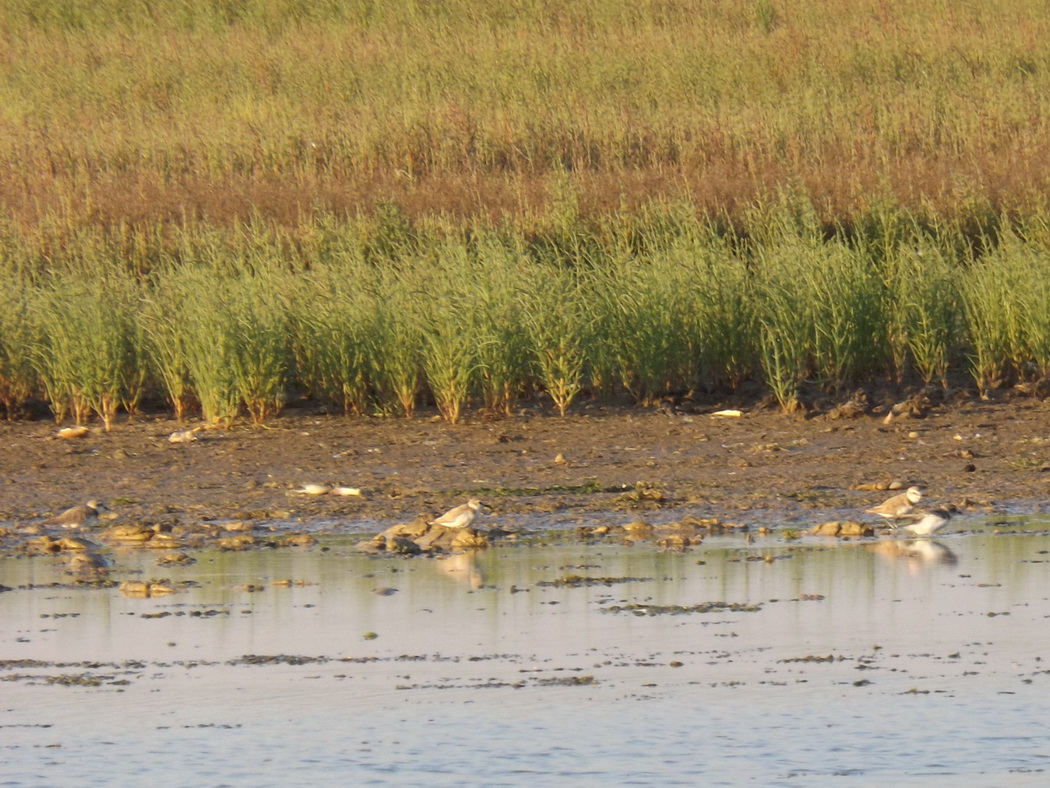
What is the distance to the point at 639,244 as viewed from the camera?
14.0 m

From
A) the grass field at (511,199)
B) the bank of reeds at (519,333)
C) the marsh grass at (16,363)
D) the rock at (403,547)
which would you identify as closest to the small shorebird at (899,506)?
the rock at (403,547)

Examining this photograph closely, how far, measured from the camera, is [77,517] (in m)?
8.01

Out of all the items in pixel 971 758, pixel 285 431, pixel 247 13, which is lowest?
pixel 971 758

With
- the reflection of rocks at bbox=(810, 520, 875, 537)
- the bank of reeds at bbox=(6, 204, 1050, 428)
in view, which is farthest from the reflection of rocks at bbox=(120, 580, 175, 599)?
the bank of reeds at bbox=(6, 204, 1050, 428)

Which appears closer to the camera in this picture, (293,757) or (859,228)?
(293,757)

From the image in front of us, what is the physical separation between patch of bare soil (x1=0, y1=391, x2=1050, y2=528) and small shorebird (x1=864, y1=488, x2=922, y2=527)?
404 millimetres

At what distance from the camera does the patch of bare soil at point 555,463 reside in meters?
8.39

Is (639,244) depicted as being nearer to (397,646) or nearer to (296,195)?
(296,195)

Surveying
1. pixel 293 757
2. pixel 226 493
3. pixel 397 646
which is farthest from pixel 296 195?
pixel 293 757

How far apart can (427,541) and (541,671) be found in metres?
2.10

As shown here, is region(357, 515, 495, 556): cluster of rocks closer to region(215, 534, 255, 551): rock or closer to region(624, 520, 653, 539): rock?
region(215, 534, 255, 551): rock

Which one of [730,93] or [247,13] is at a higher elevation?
[247,13]

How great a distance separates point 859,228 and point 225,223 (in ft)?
19.2

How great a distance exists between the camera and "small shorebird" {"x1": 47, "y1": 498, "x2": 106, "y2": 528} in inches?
314
